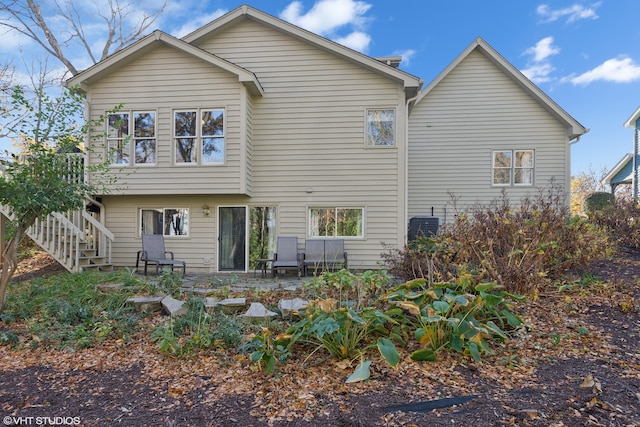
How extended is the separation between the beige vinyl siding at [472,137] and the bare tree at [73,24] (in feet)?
46.8

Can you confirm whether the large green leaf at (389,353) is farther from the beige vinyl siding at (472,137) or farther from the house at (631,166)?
the house at (631,166)

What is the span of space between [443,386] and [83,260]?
8475mm

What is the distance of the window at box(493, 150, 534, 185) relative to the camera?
11.4 meters

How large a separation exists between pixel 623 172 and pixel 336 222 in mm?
17962

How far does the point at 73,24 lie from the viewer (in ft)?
49.6

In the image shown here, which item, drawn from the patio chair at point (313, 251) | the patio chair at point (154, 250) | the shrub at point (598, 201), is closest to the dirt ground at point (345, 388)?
the patio chair at point (154, 250)

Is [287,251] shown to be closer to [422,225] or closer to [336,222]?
[336,222]

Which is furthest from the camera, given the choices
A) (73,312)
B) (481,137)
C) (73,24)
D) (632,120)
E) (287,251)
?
(632,120)

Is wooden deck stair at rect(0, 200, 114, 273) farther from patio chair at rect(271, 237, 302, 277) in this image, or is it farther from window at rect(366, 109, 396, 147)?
window at rect(366, 109, 396, 147)

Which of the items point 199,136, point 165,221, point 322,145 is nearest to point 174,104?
point 199,136

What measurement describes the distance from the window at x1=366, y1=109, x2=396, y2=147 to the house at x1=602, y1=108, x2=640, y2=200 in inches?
518

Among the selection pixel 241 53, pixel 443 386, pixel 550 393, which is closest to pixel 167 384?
pixel 443 386

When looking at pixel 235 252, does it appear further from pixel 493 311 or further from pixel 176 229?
pixel 493 311

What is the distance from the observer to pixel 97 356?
142 inches
